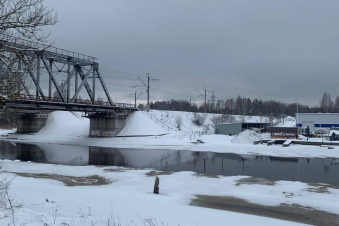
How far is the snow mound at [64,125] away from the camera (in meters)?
68.2

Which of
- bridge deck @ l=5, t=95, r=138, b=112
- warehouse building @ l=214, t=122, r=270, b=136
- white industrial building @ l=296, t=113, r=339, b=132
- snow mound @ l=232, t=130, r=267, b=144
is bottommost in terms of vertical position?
snow mound @ l=232, t=130, r=267, b=144

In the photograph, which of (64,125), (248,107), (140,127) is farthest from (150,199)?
(248,107)

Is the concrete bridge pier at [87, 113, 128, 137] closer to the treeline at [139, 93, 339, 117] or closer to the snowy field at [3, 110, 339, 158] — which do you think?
the snowy field at [3, 110, 339, 158]

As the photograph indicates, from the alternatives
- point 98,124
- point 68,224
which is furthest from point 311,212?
point 98,124

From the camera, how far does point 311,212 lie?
489 inches

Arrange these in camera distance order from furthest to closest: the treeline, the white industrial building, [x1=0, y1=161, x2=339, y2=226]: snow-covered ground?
the treeline → the white industrial building → [x1=0, y1=161, x2=339, y2=226]: snow-covered ground

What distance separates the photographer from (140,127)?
5947cm

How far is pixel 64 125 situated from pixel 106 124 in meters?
19.5

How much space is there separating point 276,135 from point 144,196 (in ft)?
133

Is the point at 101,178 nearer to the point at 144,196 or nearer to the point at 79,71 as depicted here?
the point at 144,196

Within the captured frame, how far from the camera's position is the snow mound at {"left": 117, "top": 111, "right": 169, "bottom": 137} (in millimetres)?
57969

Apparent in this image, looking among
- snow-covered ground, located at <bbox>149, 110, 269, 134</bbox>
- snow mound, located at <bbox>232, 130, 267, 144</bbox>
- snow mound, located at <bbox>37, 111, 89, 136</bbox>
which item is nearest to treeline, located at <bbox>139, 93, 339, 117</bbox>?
snow-covered ground, located at <bbox>149, 110, 269, 134</bbox>

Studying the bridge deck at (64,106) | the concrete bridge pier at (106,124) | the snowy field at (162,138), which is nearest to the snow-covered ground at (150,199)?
the snowy field at (162,138)

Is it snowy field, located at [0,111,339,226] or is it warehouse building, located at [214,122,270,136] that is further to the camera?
warehouse building, located at [214,122,270,136]
